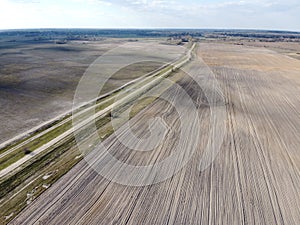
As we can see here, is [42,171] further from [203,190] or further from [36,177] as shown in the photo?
[203,190]

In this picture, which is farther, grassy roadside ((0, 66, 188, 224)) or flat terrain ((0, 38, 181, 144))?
flat terrain ((0, 38, 181, 144))

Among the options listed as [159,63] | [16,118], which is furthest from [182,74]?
[16,118]

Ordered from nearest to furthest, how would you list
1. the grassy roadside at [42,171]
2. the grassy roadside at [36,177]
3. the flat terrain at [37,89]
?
the grassy roadside at [36,177], the grassy roadside at [42,171], the flat terrain at [37,89]

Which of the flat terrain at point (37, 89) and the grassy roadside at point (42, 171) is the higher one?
the grassy roadside at point (42, 171)

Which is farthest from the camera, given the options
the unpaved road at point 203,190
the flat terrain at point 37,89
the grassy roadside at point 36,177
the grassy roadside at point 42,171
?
the flat terrain at point 37,89

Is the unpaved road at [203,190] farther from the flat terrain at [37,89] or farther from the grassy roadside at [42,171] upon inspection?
the flat terrain at [37,89]

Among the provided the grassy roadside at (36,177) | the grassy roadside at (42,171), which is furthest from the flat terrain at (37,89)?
the grassy roadside at (36,177)

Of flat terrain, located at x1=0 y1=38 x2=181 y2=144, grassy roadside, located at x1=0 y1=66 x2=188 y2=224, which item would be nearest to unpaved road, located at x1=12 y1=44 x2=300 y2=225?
grassy roadside, located at x1=0 y1=66 x2=188 y2=224

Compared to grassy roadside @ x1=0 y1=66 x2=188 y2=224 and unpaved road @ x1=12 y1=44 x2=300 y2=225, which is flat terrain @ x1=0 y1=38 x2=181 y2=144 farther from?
unpaved road @ x1=12 y1=44 x2=300 y2=225

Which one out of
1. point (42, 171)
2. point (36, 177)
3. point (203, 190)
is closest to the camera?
point (203, 190)

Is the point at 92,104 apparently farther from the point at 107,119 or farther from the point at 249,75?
the point at 249,75

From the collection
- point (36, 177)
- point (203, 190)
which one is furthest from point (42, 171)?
point (203, 190)
